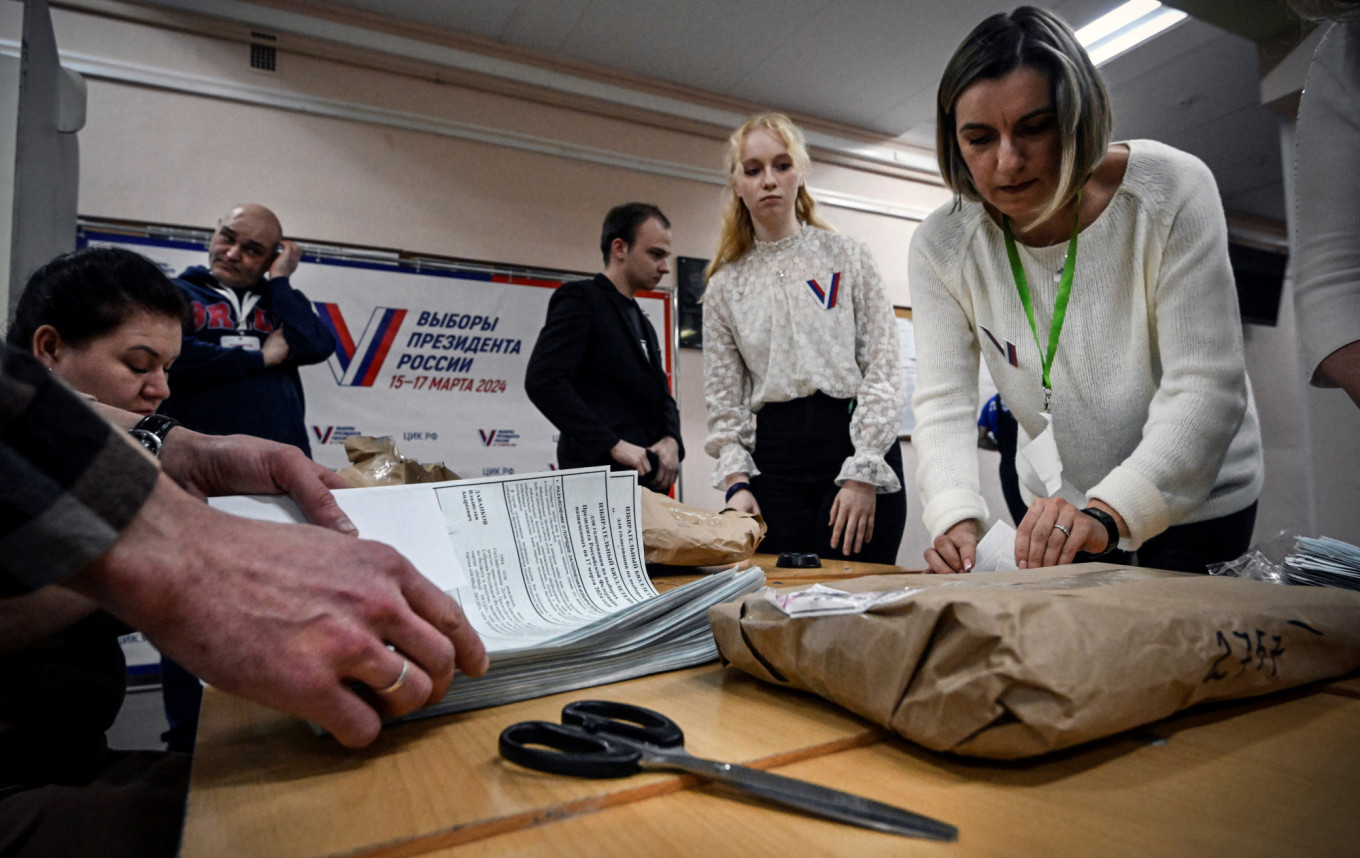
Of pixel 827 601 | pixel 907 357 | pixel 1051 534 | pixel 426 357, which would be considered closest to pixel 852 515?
pixel 1051 534

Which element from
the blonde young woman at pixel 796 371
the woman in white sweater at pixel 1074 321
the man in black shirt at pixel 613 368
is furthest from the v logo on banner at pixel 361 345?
the woman in white sweater at pixel 1074 321

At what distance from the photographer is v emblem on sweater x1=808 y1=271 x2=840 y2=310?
1.65m

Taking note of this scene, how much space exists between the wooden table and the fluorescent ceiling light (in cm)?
352

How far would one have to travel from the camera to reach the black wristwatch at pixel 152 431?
0.71 meters

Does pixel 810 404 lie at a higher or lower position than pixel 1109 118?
lower

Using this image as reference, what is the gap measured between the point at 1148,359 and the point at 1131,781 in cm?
84

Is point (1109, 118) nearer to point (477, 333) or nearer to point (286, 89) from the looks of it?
point (477, 333)

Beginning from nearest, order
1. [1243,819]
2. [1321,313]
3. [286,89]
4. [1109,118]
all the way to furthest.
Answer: [1243,819] < [1321,313] < [1109,118] < [286,89]

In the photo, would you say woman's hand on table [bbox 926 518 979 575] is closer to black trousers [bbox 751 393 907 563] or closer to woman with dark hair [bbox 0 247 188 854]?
black trousers [bbox 751 393 907 563]

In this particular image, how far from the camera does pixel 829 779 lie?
329mm

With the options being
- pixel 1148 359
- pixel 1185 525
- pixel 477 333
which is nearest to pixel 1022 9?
pixel 1148 359

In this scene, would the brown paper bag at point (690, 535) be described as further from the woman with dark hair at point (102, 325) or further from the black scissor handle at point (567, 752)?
the woman with dark hair at point (102, 325)

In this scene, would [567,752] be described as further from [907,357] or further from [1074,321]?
Result: [907,357]

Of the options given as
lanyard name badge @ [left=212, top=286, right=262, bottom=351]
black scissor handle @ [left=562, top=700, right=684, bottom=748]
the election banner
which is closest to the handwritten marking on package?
black scissor handle @ [left=562, top=700, right=684, bottom=748]
